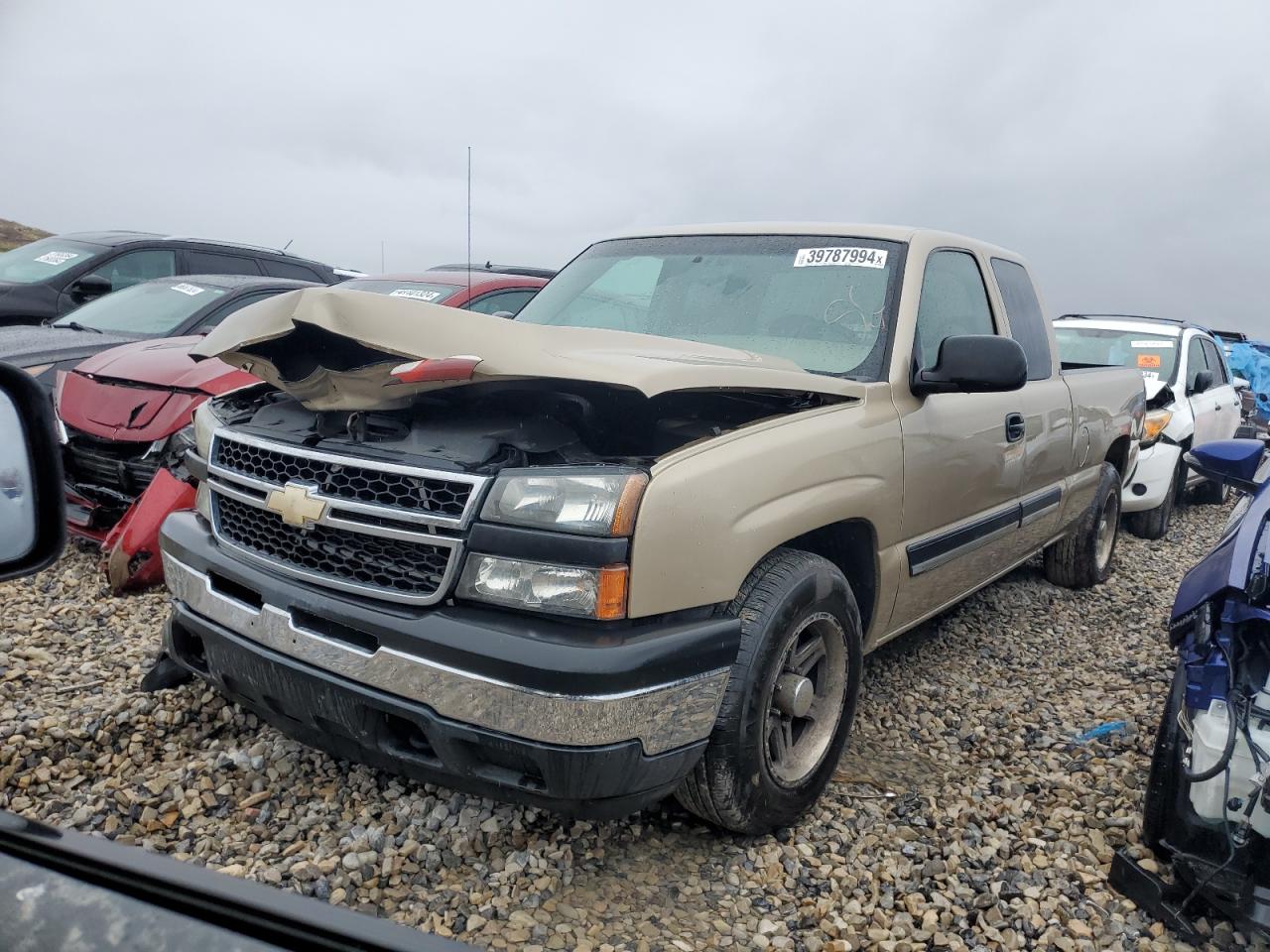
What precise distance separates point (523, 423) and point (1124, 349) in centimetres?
747

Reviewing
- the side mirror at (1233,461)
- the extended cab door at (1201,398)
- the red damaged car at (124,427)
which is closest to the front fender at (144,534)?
the red damaged car at (124,427)

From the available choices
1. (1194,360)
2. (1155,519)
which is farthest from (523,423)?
(1194,360)

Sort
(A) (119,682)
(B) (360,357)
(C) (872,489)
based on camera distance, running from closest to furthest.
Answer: (B) (360,357), (C) (872,489), (A) (119,682)

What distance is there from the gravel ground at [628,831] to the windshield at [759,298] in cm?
147

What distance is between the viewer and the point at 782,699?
254 cm

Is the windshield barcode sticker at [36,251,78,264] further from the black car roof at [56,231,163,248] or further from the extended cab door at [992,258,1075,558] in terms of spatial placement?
the extended cab door at [992,258,1075,558]

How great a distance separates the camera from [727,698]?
224cm

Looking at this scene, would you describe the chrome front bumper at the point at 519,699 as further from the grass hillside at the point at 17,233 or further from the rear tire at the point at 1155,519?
the grass hillside at the point at 17,233

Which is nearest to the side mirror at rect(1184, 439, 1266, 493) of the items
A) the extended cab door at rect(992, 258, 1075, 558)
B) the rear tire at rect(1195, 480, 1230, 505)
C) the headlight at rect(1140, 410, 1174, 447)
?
the extended cab door at rect(992, 258, 1075, 558)

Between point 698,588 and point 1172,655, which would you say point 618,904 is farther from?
point 1172,655

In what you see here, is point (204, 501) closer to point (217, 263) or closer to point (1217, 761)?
point (1217, 761)

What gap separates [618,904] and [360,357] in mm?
1566

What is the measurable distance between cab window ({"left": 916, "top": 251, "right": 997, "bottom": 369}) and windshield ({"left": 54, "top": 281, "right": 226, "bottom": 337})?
4.87 metres

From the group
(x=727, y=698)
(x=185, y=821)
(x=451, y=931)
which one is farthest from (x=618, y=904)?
(x=185, y=821)
